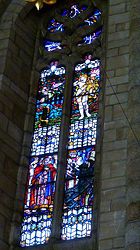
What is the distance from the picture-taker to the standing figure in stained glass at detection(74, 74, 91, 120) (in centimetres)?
1677

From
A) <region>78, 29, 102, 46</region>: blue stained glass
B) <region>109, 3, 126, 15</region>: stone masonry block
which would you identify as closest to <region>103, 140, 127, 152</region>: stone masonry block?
<region>109, 3, 126, 15</region>: stone masonry block

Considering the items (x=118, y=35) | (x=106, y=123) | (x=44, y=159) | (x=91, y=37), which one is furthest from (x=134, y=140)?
(x=91, y=37)

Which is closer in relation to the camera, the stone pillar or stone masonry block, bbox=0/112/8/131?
the stone pillar

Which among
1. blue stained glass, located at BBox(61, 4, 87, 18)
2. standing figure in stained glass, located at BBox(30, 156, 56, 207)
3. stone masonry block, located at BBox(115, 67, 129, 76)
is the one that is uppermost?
blue stained glass, located at BBox(61, 4, 87, 18)

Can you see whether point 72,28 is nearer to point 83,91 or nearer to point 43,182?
point 83,91

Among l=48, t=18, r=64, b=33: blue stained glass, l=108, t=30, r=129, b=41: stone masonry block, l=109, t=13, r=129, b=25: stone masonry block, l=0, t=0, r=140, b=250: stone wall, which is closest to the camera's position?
l=0, t=0, r=140, b=250: stone wall

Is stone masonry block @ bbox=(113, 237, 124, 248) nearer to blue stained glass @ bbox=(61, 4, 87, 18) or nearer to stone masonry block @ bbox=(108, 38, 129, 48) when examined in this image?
stone masonry block @ bbox=(108, 38, 129, 48)

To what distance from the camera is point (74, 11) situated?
18391 millimetres

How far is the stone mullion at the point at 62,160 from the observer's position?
15.4m

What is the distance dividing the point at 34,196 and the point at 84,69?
2.75 meters

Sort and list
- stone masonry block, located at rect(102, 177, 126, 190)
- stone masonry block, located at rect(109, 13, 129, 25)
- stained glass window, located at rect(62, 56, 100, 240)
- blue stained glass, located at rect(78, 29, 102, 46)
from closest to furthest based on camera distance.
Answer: stone masonry block, located at rect(102, 177, 126, 190), stained glass window, located at rect(62, 56, 100, 240), stone masonry block, located at rect(109, 13, 129, 25), blue stained glass, located at rect(78, 29, 102, 46)

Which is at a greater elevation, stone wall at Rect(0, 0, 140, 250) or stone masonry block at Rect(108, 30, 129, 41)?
stone masonry block at Rect(108, 30, 129, 41)

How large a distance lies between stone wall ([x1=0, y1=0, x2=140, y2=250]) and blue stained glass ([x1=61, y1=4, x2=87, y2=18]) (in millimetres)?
652

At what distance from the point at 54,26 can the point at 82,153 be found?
335 cm
